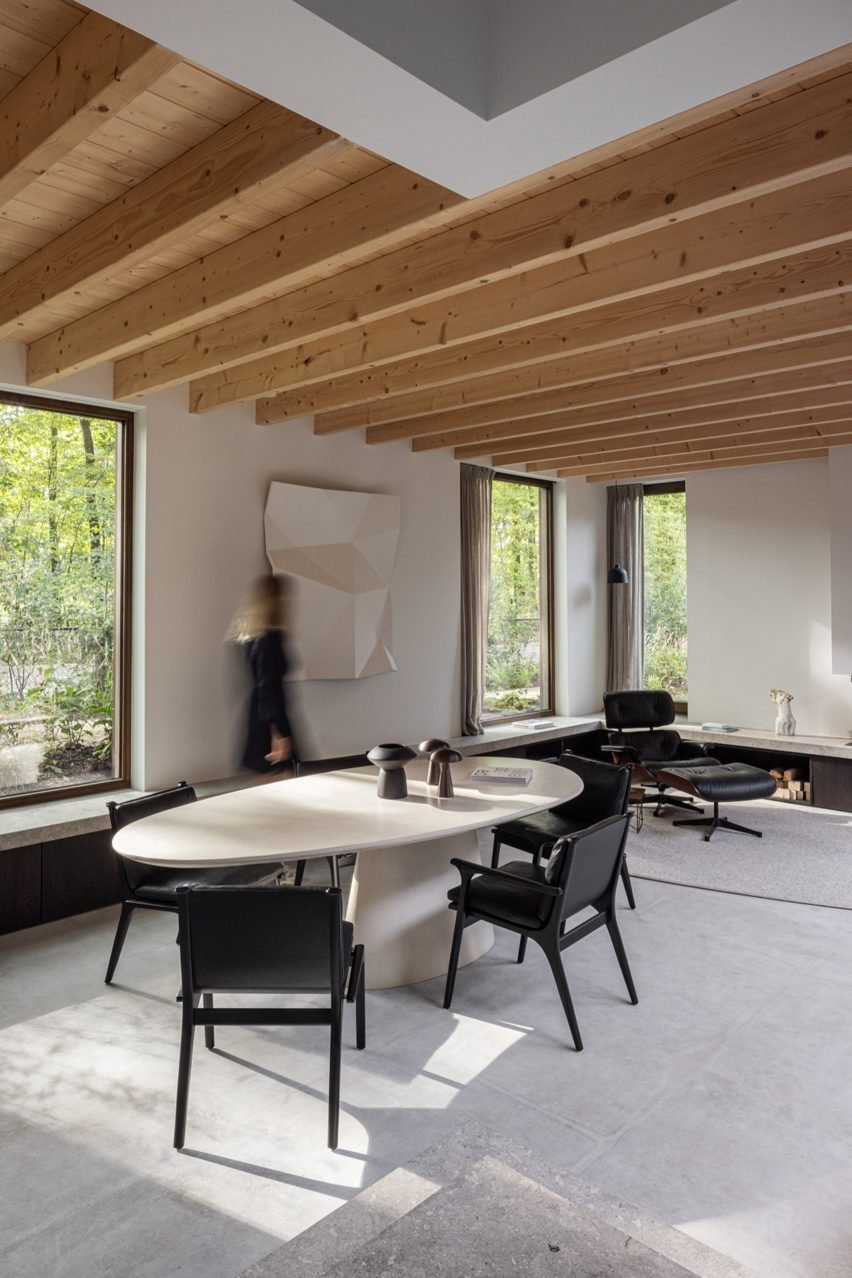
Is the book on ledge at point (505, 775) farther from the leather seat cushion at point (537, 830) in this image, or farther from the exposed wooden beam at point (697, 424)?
the exposed wooden beam at point (697, 424)

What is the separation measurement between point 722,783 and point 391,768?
3.24 m

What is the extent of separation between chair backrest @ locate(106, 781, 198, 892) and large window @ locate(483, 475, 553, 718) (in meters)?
4.12

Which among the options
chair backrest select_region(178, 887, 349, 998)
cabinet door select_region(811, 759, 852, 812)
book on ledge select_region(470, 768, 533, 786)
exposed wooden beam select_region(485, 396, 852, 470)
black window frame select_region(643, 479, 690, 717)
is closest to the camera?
chair backrest select_region(178, 887, 349, 998)

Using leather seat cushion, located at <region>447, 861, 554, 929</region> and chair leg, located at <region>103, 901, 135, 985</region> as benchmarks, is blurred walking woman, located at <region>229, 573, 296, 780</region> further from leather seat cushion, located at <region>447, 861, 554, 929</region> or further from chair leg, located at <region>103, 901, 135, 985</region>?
leather seat cushion, located at <region>447, 861, 554, 929</region>

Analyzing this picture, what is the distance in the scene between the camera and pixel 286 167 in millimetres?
2393

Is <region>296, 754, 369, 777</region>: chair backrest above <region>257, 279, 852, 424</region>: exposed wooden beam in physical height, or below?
below

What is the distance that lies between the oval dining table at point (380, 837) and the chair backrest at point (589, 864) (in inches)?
13.1

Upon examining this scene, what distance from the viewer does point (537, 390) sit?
4.83 metres

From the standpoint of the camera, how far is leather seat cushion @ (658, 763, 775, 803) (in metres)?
5.96

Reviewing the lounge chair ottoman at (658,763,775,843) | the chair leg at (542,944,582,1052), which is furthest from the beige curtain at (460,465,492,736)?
the chair leg at (542,944,582,1052)

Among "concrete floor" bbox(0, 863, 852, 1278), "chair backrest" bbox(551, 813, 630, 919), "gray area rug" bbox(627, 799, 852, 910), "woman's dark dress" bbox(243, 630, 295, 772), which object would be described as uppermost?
"woman's dark dress" bbox(243, 630, 295, 772)

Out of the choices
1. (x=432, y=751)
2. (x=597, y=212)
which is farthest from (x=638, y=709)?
(x=597, y=212)

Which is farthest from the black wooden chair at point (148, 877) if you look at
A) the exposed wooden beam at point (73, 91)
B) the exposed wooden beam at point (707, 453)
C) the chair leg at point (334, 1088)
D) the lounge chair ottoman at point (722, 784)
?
the exposed wooden beam at point (707, 453)

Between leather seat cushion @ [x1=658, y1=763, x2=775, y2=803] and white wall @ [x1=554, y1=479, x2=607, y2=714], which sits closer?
leather seat cushion @ [x1=658, y1=763, x2=775, y2=803]
